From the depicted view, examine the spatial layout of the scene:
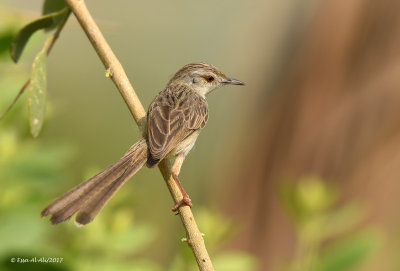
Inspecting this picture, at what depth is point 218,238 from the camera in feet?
11.3

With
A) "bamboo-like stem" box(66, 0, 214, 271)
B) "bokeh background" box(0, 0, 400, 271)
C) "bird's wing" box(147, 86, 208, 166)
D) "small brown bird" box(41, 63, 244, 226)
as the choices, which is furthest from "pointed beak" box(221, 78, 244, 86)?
"bamboo-like stem" box(66, 0, 214, 271)

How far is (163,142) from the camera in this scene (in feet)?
11.2

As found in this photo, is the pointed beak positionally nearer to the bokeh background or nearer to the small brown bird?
the small brown bird

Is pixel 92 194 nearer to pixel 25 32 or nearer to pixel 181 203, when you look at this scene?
pixel 181 203

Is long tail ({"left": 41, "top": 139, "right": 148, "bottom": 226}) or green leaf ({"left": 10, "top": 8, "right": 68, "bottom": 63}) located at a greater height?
green leaf ({"left": 10, "top": 8, "right": 68, "bottom": 63})

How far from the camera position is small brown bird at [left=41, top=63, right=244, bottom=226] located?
7.50 ft

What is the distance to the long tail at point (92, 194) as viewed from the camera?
2.15 meters

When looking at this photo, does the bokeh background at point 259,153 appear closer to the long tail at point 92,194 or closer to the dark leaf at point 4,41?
the dark leaf at point 4,41

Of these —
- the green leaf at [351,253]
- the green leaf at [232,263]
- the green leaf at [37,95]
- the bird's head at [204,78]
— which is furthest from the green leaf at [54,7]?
the bird's head at [204,78]

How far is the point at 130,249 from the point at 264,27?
130 inches

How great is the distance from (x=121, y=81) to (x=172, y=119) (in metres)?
1.35

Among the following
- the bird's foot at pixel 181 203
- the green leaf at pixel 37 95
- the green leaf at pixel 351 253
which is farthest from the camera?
the green leaf at pixel 351 253

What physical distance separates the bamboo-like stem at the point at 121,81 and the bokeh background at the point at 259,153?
0.48m

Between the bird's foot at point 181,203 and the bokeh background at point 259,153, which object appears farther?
the bokeh background at point 259,153
